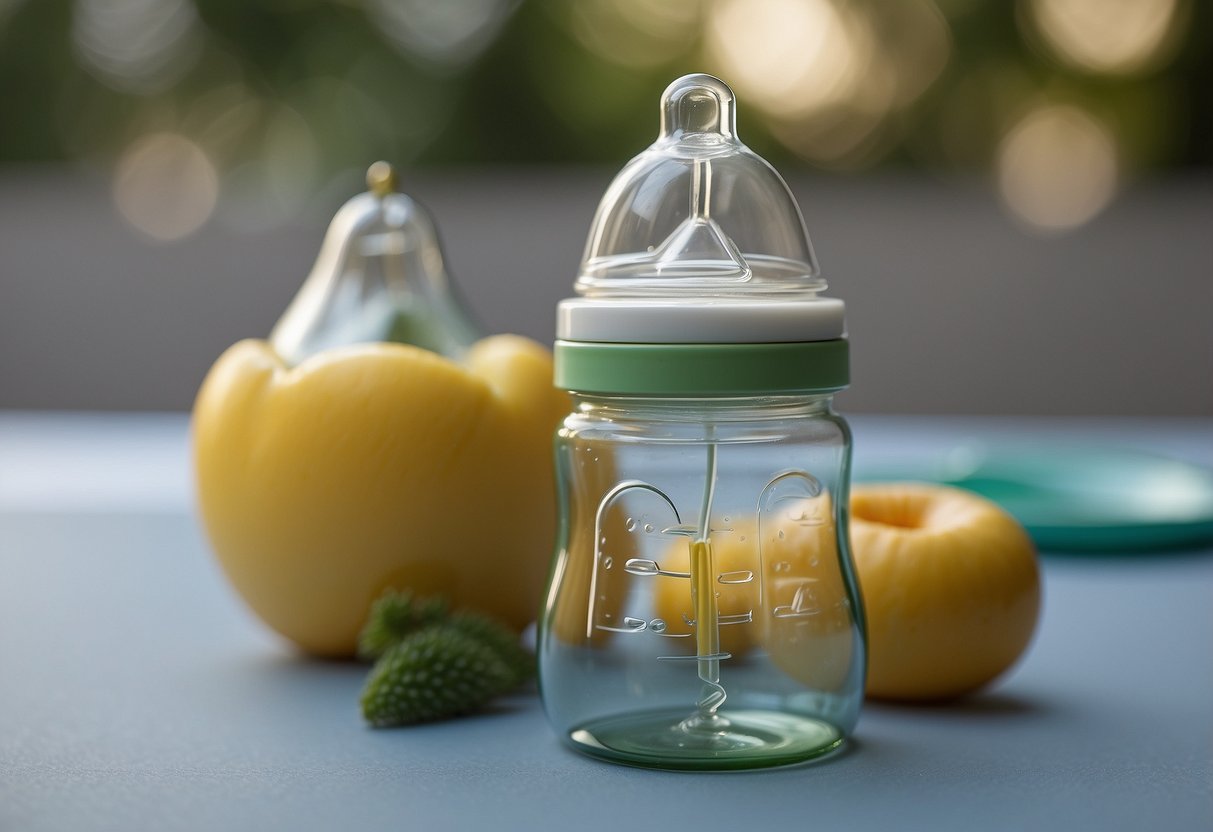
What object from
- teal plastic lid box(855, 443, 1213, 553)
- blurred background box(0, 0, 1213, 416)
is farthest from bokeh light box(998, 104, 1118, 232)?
teal plastic lid box(855, 443, 1213, 553)

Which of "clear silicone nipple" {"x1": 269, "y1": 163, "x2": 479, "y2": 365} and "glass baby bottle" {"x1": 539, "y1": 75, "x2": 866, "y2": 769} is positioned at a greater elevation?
"clear silicone nipple" {"x1": 269, "y1": 163, "x2": 479, "y2": 365}

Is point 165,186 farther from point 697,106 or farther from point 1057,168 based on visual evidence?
point 697,106

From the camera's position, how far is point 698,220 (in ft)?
2.81

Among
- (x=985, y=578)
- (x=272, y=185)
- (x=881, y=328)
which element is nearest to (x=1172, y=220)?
(x=881, y=328)

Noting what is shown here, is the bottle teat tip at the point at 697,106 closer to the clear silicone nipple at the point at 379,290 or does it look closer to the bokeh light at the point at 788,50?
the clear silicone nipple at the point at 379,290

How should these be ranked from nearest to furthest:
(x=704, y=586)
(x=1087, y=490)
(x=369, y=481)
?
(x=704, y=586), (x=369, y=481), (x=1087, y=490)

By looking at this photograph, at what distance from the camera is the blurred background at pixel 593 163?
3.79 meters

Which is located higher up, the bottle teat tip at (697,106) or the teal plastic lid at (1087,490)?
the bottle teat tip at (697,106)

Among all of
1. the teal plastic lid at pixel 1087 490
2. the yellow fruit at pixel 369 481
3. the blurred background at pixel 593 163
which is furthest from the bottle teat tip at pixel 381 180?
the blurred background at pixel 593 163

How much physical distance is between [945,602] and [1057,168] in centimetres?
337

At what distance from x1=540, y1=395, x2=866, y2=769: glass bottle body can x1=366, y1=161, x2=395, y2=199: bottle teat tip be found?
37 cm

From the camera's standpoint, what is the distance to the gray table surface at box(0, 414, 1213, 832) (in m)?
0.71

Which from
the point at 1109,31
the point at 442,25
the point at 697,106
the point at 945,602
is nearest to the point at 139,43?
the point at 442,25

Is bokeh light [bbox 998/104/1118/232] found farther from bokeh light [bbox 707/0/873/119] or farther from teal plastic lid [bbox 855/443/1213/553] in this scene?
teal plastic lid [bbox 855/443/1213/553]
